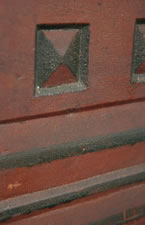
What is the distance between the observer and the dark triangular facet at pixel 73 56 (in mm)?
1243

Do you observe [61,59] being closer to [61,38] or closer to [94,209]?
[61,38]

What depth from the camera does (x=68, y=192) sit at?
135 centimetres

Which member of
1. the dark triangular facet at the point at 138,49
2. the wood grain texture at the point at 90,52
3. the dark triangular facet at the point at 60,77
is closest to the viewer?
the wood grain texture at the point at 90,52

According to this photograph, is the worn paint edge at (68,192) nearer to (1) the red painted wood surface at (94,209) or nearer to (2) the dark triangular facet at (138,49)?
(1) the red painted wood surface at (94,209)

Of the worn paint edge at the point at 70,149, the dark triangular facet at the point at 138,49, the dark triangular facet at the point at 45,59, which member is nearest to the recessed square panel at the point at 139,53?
the dark triangular facet at the point at 138,49

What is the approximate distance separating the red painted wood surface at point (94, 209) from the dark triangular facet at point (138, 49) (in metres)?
0.39

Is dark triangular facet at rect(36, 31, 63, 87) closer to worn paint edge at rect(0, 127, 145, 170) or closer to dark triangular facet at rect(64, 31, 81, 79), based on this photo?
dark triangular facet at rect(64, 31, 81, 79)

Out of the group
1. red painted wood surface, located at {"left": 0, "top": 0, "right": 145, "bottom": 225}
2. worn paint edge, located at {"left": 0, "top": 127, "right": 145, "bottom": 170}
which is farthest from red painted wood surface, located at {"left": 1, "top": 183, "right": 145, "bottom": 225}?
worn paint edge, located at {"left": 0, "top": 127, "right": 145, "bottom": 170}

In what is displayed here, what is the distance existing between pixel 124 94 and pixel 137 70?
0.27ft

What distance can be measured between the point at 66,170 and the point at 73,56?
32cm

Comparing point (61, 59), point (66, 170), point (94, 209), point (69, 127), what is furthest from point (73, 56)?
point (94, 209)

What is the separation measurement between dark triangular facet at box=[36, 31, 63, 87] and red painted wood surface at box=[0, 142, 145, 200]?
0.77ft

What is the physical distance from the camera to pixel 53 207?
4.38 ft

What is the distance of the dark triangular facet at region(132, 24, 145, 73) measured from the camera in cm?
138
